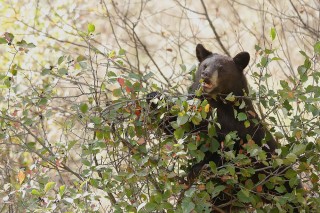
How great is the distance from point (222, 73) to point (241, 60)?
0.22 meters

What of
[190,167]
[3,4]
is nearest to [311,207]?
[190,167]

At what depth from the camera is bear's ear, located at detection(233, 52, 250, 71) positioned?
4.63 meters

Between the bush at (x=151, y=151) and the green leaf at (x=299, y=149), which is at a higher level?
the bush at (x=151, y=151)

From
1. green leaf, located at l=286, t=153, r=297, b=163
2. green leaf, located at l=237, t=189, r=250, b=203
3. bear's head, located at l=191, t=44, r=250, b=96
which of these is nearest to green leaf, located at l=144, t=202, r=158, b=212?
green leaf, located at l=237, t=189, r=250, b=203

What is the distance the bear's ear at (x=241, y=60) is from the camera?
15.2 feet

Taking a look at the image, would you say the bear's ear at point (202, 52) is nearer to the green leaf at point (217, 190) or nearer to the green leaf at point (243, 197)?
the green leaf at point (243, 197)

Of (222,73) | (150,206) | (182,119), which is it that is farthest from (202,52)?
(150,206)

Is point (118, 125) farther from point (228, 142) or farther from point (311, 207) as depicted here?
point (311, 207)

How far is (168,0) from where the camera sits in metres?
12.1

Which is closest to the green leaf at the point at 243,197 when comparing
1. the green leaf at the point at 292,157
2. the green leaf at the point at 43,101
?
the green leaf at the point at 292,157

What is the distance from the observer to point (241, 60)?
15.3 ft

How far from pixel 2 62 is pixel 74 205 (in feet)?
12.8

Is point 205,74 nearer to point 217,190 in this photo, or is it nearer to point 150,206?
point 217,190

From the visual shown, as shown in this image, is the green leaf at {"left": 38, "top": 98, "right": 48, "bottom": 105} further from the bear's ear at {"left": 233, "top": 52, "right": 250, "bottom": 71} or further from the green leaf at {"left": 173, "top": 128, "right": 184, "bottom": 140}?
the bear's ear at {"left": 233, "top": 52, "right": 250, "bottom": 71}
